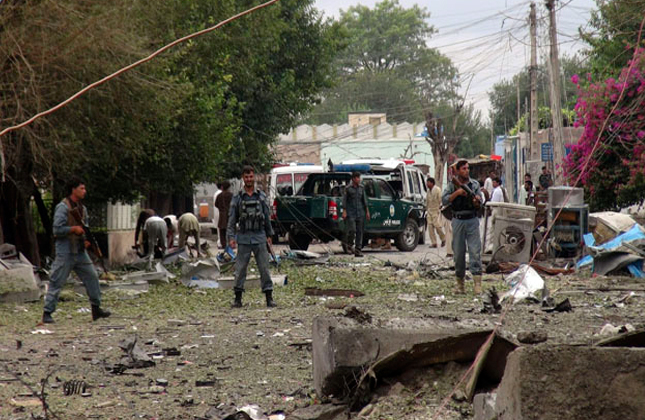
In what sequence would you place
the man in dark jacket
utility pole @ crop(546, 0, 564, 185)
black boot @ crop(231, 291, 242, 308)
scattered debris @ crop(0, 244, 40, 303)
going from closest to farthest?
black boot @ crop(231, 291, 242, 308)
scattered debris @ crop(0, 244, 40, 303)
the man in dark jacket
utility pole @ crop(546, 0, 564, 185)

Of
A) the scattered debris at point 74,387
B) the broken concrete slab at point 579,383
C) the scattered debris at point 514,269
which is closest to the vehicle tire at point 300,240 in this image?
the scattered debris at point 514,269

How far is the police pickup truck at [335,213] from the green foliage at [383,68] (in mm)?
55696

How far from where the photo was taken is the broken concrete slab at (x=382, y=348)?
6.61 metres

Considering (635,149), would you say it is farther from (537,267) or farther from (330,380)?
(330,380)

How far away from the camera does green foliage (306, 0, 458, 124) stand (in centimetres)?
8419

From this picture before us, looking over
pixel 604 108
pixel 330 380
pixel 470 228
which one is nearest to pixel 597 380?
pixel 330 380

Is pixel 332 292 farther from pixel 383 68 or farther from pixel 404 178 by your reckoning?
pixel 383 68

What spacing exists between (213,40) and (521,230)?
22.5 ft

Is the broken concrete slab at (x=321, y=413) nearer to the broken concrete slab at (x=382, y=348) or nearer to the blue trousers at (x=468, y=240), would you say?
the broken concrete slab at (x=382, y=348)

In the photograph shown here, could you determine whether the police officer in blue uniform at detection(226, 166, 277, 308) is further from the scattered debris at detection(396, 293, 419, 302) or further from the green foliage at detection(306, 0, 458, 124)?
the green foliage at detection(306, 0, 458, 124)

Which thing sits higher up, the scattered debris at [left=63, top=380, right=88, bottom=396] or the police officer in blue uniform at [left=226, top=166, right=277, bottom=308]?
the police officer in blue uniform at [left=226, top=166, right=277, bottom=308]

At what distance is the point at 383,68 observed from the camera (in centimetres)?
9238

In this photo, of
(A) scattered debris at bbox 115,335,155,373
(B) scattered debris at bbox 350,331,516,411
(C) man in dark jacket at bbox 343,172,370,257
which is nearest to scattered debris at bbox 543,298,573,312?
(A) scattered debris at bbox 115,335,155,373

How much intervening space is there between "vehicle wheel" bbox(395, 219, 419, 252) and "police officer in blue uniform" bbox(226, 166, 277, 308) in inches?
491
